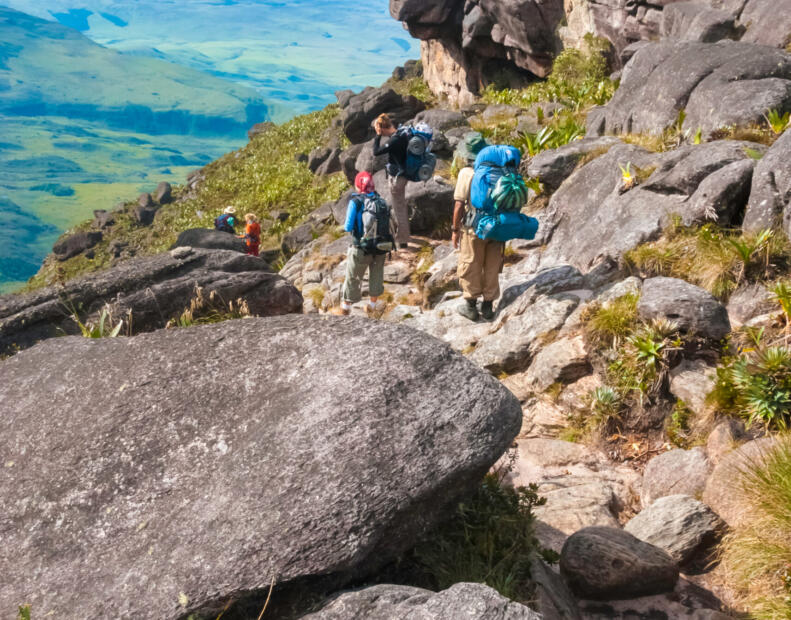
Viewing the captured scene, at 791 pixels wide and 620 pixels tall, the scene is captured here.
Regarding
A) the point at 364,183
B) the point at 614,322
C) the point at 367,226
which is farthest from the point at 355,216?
the point at 614,322

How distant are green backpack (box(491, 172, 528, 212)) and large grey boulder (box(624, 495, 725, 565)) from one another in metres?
4.85

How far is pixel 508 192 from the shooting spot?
8945 mm

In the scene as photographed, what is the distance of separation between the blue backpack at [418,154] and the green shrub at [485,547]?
33.8ft

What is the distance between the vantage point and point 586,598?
15.8 ft

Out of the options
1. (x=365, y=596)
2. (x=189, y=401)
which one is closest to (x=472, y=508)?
(x=365, y=596)

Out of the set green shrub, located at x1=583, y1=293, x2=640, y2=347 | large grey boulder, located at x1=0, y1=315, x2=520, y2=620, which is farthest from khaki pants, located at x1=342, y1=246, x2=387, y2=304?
large grey boulder, located at x1=0, y1=315, x2=520, y2=620

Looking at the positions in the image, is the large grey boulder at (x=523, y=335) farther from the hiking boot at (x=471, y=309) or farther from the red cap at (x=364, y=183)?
the red cap at (x=364, y=183)

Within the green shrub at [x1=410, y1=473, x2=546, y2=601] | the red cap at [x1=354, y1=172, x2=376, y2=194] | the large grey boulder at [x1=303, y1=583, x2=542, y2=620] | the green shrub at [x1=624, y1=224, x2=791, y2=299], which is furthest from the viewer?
the red cap at [x1=354, y1=172, x2=376, y2=194]

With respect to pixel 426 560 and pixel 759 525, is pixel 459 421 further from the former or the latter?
pixel 759 525

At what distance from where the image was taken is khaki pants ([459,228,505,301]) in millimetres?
9820

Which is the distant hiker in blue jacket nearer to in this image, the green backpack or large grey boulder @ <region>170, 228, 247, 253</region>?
large grey boulder @ <region>170, 228, 247, 253</region>

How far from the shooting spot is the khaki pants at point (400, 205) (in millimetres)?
14297

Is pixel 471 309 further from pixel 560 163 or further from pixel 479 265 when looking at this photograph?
pixel 560 163

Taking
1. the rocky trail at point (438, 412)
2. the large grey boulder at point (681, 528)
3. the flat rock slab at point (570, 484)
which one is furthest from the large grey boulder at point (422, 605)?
the large grey boulder at point (681, 528)
